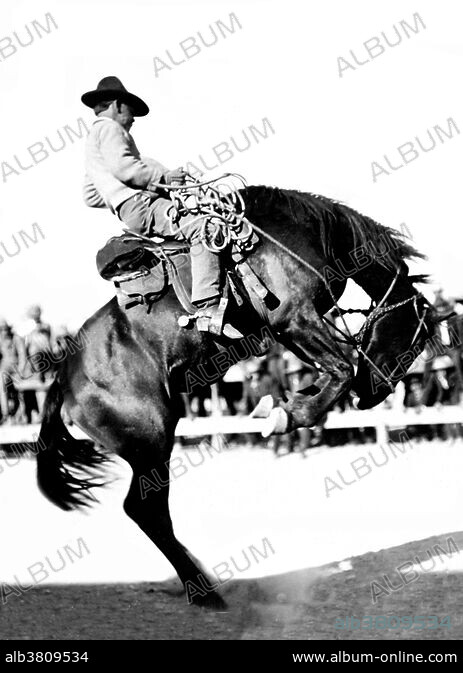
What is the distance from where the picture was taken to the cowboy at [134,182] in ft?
18.5

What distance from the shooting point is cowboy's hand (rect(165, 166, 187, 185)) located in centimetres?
571

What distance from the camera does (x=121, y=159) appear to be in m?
5.62

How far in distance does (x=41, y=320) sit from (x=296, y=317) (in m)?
6.23

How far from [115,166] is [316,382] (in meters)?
1.69

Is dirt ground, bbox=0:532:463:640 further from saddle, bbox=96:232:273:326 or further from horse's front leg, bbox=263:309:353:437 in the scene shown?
saddle, bbox=96:232:273:326

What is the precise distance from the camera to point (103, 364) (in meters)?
6.07

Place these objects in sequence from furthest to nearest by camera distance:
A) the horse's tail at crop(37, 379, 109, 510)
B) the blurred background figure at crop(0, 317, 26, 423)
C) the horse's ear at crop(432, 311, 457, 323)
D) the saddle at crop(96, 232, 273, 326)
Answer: the blurred background figure at crop(0, 317, 26, 423) → the horse's tail at crop(37, 379, 109, 510) → the horse's ear at crop(432, 311, 457, 323) → the saddle at crop(96, 232, 273, 326)

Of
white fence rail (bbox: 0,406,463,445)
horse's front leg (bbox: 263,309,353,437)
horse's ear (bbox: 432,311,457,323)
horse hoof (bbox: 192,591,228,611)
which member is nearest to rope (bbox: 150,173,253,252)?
horse's front leg (bbox: 263,309,353,437)

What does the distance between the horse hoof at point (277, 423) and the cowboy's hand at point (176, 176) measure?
1.45 metres

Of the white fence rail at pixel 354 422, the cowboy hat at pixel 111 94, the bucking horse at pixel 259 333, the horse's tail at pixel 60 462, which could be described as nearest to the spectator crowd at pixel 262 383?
the white fence rail at pixel 354 422

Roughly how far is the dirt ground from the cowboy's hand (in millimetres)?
2560

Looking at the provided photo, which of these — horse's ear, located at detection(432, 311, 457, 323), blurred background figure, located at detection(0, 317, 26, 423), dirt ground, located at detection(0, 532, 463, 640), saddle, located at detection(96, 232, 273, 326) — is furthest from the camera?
blurred background figure, located at detection(0, 317, 26, 423)

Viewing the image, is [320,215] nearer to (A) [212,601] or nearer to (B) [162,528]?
(B) [162,528]
